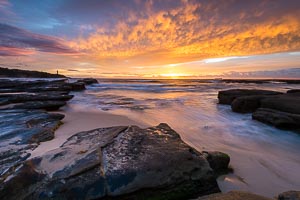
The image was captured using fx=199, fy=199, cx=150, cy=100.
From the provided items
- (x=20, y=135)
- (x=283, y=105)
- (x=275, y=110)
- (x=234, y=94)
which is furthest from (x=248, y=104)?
(x=20, y=135)

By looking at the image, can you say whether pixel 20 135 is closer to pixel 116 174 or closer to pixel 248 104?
pixel 116 174

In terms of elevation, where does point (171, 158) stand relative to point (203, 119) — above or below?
above

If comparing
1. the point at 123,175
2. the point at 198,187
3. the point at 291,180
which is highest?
the point at 123,175

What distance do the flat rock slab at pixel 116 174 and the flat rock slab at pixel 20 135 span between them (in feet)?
1.19

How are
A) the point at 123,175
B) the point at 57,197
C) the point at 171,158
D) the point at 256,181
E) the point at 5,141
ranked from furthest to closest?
the point at 5,141 < the point at 256,181 < the point at 171,158 < the point at 123,175 < the point at 57,197

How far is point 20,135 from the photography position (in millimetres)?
4410

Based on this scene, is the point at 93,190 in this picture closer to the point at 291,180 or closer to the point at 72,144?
the point at 72,144

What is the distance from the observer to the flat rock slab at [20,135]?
3.01 m

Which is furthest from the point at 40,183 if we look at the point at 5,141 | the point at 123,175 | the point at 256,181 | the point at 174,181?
the point at 256,181

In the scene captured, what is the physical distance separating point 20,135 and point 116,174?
3288mm

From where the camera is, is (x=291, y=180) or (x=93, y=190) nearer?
(x=93, y=190)

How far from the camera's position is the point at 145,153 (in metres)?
2.71

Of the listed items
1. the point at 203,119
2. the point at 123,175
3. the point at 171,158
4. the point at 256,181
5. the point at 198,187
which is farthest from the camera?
the point at 203,119

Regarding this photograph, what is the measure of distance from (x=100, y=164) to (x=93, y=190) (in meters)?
0.36
